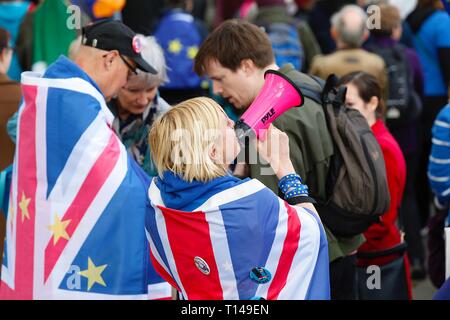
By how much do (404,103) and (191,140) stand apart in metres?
3.91

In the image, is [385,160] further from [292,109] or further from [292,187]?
[292,187]

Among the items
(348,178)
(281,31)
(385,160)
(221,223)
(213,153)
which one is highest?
(213,153)

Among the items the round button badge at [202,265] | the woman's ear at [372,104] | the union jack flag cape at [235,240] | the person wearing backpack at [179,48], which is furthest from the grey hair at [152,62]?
the person wearing backpack at [179,48]

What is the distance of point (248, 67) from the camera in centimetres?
409

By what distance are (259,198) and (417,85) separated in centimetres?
444

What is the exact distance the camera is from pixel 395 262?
16.0ft

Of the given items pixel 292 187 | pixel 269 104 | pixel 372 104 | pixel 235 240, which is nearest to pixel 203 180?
pixel 235 240

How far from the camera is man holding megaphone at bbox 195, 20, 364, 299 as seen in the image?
3.97 m

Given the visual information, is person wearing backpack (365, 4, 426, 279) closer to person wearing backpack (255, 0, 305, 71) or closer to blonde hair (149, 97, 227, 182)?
person wearing backpack (255, 0, 305, 71)

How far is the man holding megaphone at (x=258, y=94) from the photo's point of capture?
3973 millimetres

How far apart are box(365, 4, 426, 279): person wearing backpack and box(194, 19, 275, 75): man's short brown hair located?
2.79 m

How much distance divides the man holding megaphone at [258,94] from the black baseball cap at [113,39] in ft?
1.02

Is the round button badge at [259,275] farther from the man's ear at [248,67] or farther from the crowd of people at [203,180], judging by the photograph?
the man's ear at [248,67]
